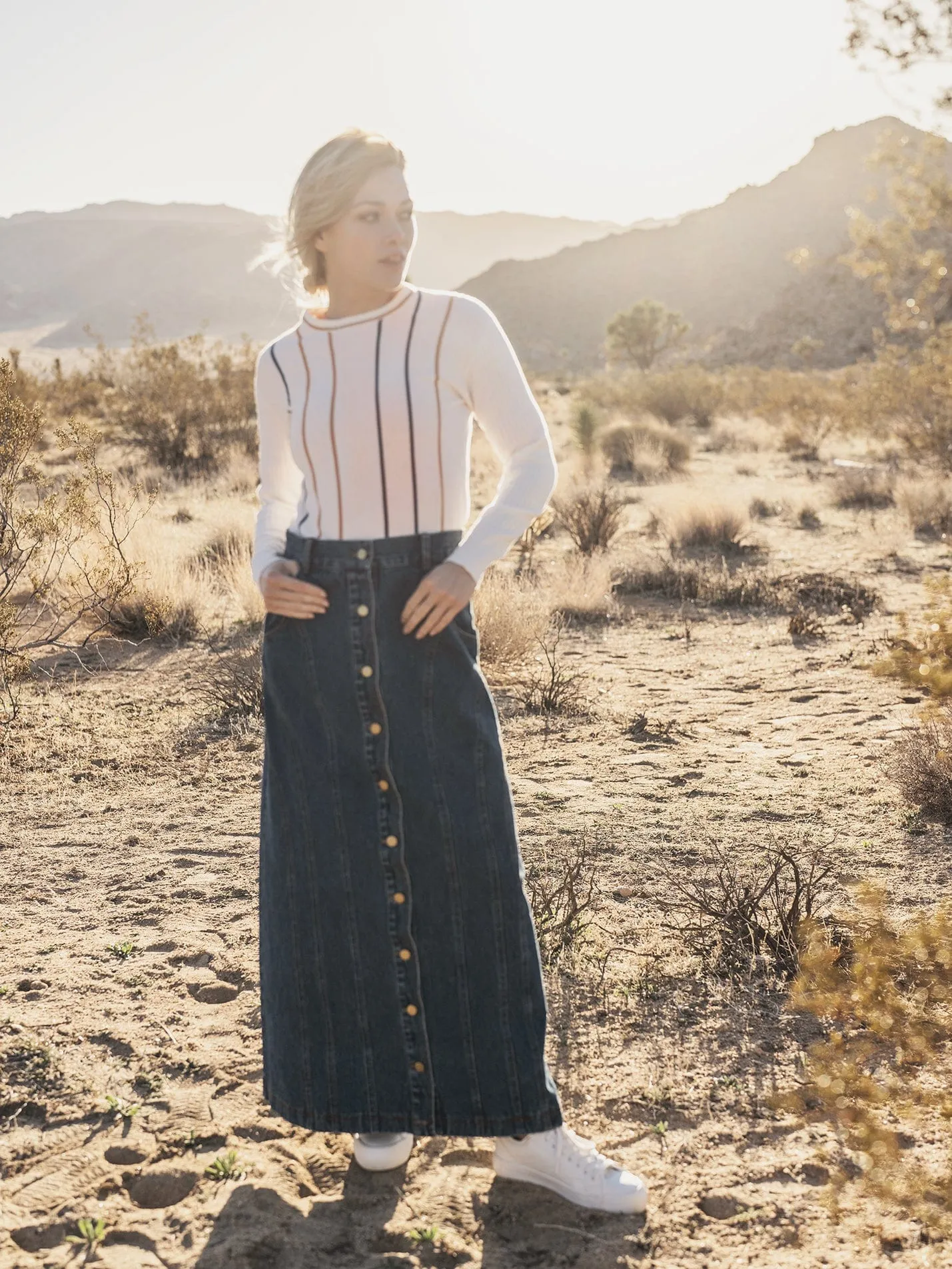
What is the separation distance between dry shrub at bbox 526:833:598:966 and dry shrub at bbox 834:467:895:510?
908 centimetres

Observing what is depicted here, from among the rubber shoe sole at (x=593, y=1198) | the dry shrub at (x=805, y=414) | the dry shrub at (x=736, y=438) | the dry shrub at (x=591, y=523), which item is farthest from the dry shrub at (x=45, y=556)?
the dry shrub at (x=736, y=438)

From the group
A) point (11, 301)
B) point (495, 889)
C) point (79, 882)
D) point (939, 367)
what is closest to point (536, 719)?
point (79, 882)

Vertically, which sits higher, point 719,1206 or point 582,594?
point 582,594

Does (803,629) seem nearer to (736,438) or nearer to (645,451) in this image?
(645,451)

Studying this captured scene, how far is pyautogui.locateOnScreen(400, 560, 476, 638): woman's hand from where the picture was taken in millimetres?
1950

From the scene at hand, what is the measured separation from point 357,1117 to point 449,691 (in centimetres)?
82

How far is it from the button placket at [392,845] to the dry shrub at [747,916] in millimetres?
1232

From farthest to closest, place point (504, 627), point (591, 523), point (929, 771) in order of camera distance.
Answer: point (591, 523) < point (504, 627) < point (929, 771)

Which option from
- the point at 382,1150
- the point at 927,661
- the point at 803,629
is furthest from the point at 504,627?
the point at 382,1150

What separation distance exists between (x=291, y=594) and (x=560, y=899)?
1795mm

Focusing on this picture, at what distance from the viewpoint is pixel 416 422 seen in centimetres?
201

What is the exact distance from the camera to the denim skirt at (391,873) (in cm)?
202

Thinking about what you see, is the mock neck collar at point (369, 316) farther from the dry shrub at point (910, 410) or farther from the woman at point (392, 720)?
the dry shrub at point (910, 410)

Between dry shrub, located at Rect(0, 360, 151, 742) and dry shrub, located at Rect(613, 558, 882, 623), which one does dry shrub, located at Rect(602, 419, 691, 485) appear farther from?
dry shrub, located at Rect(0, 360, 151, 742)
